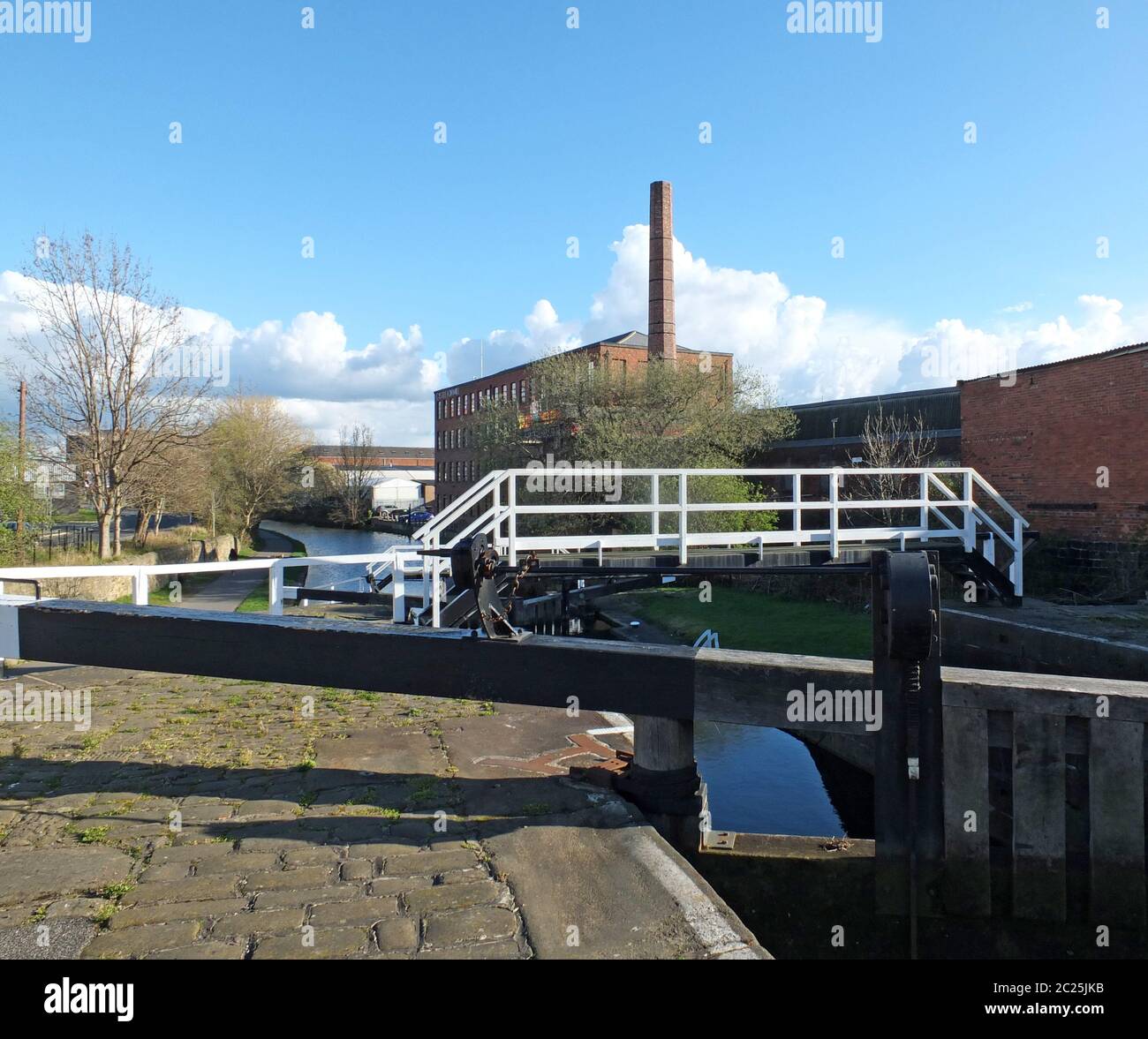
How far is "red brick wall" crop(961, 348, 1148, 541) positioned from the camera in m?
12.8

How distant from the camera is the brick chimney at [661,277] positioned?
35375 millimetres

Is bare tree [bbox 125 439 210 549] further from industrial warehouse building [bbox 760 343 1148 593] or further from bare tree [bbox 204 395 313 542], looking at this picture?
industrial warehouse building [bbox 760 343 1148 593]

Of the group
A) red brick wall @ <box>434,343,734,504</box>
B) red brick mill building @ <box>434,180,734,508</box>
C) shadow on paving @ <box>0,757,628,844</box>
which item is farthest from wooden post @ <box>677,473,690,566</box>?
red brick wall @ <box>434,343,734,504</box>

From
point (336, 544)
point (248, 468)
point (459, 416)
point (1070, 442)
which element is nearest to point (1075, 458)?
point (1070, 442)

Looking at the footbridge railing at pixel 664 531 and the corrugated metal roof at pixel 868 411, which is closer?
the footbridge railing at pixel 664 531

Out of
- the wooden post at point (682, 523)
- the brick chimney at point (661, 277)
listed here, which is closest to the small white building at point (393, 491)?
the brick chimney at point (661, 277)

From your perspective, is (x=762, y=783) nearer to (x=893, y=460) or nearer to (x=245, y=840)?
(x=245, y=840)

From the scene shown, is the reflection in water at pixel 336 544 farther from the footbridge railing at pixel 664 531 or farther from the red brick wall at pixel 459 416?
the footbridge railing at pixel 664 531

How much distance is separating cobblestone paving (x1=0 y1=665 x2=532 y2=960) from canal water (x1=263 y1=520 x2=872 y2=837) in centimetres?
273

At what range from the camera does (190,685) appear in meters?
7.00

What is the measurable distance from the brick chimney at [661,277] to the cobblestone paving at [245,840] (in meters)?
31.1

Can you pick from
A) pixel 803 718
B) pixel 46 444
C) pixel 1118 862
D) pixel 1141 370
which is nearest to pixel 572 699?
Result: pixel 803 718
